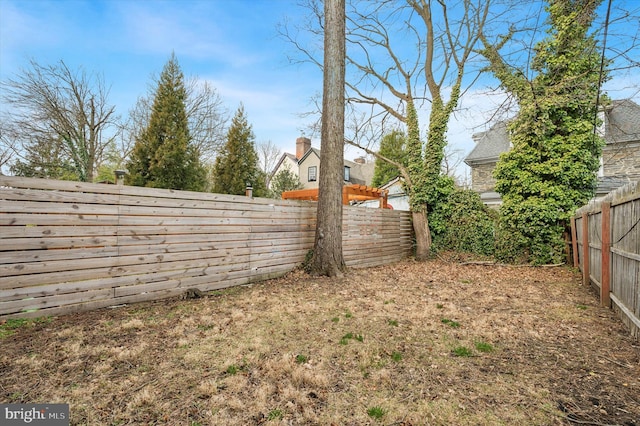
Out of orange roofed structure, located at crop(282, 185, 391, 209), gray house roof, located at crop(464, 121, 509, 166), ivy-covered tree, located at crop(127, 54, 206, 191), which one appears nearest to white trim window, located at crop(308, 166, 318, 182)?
ivy-covered tree, located at crop(127, 54, 206, 191)

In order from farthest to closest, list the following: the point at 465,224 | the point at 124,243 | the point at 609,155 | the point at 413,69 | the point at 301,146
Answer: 1. the point at 301,146
2. the point at 609,155
3. the point at 413,69
4. the point at 465,224
5. the point at 124,243

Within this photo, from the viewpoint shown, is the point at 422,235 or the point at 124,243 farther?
the point at 422,235

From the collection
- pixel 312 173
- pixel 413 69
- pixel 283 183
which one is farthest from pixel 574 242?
pixel 312 173

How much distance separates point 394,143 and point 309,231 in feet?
57.3

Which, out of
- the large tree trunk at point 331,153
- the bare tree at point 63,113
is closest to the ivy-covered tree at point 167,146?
the bare tree at point 63,113

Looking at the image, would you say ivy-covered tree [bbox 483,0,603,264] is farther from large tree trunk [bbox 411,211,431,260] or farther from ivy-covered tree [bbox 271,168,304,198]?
ivy-covered tree [bbox 271,168,304,198]

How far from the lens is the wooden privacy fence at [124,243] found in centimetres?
322

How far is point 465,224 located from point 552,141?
330 centimetres

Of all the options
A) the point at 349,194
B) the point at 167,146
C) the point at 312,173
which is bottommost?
the point at 349,194

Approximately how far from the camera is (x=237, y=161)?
15938mm

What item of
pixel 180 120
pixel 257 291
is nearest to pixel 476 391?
pixel 257 291

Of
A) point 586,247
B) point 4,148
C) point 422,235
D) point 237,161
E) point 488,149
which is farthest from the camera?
point 488,149

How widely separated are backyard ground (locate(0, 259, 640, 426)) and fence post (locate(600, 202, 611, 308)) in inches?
9.7

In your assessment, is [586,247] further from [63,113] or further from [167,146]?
[63,113]
